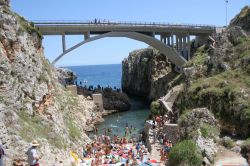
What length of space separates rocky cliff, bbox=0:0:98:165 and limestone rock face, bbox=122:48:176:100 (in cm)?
3210

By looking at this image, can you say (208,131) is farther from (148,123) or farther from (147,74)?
(147,74)

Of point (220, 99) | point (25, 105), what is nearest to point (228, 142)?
point (220, 99)

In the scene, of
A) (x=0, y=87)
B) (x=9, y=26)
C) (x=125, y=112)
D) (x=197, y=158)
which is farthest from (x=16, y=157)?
(x=125, y=112)

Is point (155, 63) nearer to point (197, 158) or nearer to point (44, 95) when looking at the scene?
point (44, 95)

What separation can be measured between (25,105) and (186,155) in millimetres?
11018

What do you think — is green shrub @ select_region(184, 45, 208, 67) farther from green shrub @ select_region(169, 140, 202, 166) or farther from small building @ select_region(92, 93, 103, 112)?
green shrub @ select_region(169, 140, 202, 166)

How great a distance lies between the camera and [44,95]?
29.8m

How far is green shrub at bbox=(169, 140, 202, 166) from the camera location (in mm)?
20172

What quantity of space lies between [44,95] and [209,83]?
11.9m

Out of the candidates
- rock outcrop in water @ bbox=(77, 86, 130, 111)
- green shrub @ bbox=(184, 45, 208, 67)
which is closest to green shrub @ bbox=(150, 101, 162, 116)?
green shrub @ bbox=(184, 45, 208, 67)

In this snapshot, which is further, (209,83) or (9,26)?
(209,83)

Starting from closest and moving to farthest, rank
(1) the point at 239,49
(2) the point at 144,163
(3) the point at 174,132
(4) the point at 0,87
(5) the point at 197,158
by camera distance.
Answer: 1. (5) the point at 197,158
2. (4) the point at 0,87
3. (2) the point at 144,163
4. (3) the point at 174,132
5. (1) the point at 239,49

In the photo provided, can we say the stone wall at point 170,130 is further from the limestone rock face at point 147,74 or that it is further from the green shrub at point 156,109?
the limestone rock face at point 147,74

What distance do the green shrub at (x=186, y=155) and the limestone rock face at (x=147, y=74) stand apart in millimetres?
39955
